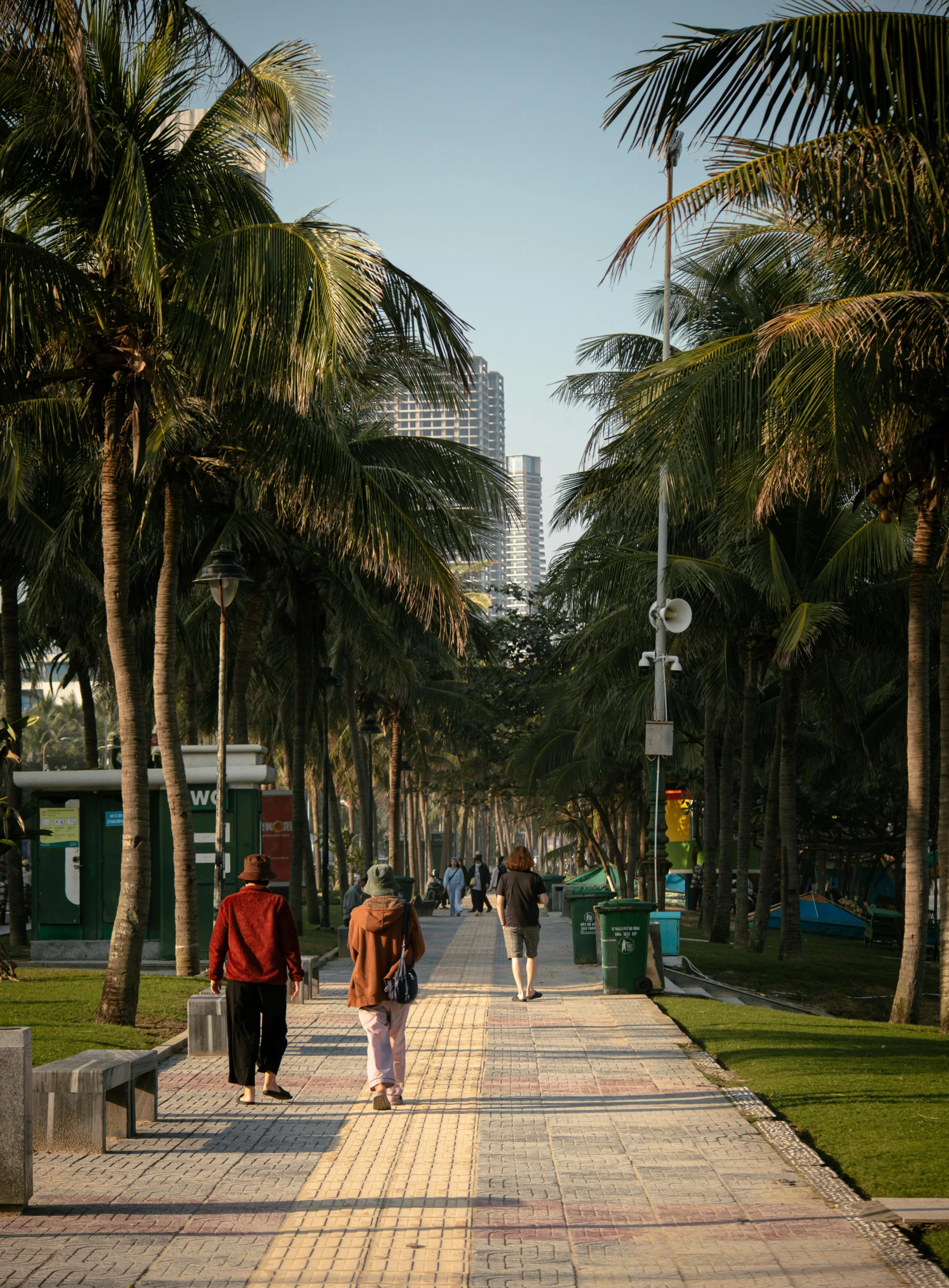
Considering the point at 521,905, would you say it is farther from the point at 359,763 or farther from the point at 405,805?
the point at 405,805

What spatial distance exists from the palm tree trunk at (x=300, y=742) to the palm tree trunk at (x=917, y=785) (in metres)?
10.9

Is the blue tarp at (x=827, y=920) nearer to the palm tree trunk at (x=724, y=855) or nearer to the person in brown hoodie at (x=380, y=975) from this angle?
the palm tree trunk at (x=724, y=855)

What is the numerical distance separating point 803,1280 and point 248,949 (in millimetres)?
4638

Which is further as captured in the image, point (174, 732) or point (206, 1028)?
point (174, 732)

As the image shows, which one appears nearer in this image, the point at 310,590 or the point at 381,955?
the point at 381,955

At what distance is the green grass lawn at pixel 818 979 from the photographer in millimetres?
19281

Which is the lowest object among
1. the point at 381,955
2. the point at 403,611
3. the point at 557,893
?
the point at 557,893

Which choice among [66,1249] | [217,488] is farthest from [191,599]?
[66,1249]

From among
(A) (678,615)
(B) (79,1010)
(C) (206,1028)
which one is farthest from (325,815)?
(C) (206,1028)

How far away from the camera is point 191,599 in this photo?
25.4 metres

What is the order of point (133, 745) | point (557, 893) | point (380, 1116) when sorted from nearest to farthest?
point (380, 1116) < point (133, 745) < point (557, 893)

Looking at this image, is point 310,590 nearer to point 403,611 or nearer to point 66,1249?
point 403,611

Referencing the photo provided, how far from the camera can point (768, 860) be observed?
25.4 m

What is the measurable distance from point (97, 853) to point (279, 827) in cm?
455
